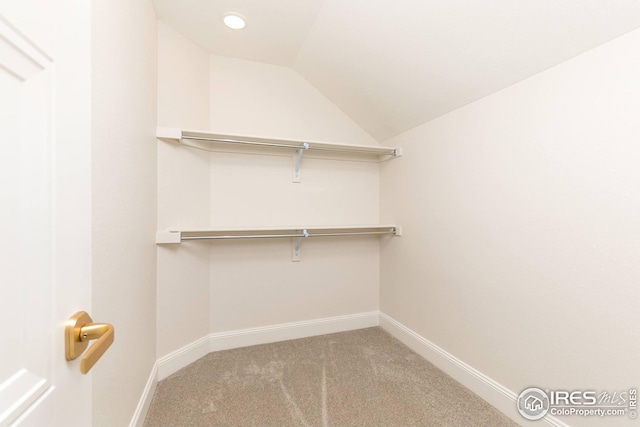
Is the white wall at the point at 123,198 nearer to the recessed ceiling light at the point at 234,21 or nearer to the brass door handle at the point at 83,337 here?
the recessed ceiling light at the point at 234,21

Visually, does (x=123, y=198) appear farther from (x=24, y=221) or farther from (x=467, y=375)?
(x=467, y=375)

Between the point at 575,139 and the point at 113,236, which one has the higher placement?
the point at 575,139

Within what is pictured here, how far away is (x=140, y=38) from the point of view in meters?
1.32

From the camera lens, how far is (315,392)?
157 cm

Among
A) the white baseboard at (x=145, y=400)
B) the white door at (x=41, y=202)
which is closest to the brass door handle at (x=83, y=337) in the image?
the white door at (x=41, y=202)

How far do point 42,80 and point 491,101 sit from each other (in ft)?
5.95

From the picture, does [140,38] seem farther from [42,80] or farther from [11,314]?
[11,314]

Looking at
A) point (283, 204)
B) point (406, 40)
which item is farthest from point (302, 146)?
point (406, 40)

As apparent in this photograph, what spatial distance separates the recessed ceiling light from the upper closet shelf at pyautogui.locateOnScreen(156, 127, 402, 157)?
2.29ft

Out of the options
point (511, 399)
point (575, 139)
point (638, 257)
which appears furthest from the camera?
point (511, 399)

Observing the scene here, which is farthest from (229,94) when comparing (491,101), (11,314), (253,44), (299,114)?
(11,314)

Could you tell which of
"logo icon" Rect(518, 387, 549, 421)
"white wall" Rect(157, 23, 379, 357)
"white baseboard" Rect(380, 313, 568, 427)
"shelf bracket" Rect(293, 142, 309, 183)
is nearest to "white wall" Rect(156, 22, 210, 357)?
"white wall" Rect(157, 23, 379, 357)

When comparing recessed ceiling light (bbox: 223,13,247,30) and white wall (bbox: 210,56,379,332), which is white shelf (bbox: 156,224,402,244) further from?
recessed ceiling light (bbox: 223,13,247,30)

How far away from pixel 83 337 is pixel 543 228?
169cm
